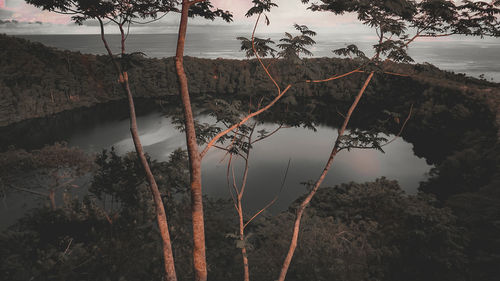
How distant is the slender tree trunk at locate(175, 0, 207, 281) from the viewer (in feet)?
14.5

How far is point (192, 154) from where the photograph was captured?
4.67 m

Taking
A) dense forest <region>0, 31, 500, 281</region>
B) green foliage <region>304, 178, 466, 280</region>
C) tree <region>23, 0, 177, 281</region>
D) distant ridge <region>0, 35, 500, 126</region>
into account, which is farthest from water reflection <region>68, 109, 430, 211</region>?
tree <region>23, 0, 177, 281</region>

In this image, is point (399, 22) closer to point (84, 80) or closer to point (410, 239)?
point (410, 239)

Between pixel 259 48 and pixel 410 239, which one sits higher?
pixel 259 48

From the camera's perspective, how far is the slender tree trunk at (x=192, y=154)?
4426 millimetres

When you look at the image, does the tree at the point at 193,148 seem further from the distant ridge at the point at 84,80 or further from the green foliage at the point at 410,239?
the distant ridge at the point at 84,80

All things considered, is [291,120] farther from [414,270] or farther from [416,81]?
[416,81]

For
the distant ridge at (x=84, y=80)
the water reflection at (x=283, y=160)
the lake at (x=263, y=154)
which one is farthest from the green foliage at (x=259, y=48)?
the distant ridge at (x=84, y=80)

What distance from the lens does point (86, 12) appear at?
641 cm

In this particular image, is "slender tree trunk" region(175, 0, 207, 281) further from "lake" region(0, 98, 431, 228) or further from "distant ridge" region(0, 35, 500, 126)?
"distant ridge" region(0, 35, 500, 126)

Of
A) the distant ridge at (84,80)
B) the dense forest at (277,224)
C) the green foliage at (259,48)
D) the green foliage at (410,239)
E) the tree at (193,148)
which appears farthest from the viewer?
the distant ridge at (84,80)

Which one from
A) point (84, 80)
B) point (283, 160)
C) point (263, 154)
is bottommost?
point (283, 160)

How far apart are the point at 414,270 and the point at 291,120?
994 cm

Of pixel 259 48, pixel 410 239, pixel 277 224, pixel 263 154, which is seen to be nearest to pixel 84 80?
pixel 263 154
